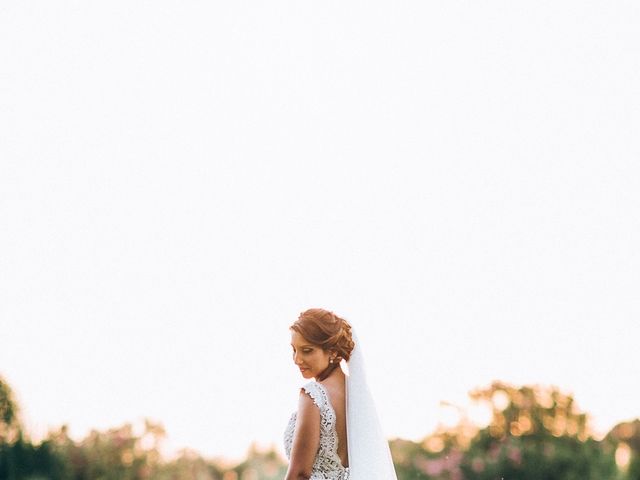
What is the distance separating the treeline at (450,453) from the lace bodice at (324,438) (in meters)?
9.73

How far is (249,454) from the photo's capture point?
14.7 m

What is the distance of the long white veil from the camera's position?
4133 mm

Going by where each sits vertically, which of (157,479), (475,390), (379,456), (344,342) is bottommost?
(379,456)

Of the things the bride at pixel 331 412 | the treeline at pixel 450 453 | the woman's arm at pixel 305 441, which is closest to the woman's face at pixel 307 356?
the bride at pixel 331 412

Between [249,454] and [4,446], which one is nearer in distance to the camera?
[4,446]

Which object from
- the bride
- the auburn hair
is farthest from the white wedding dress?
the auburn hair

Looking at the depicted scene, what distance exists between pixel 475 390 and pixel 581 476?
1813 mm

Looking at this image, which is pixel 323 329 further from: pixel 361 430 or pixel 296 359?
pixel 361 430

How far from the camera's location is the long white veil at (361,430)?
413 cm

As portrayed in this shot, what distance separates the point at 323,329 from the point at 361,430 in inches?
18.5

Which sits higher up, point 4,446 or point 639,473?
point 4,446

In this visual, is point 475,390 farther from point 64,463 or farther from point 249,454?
point 64,463

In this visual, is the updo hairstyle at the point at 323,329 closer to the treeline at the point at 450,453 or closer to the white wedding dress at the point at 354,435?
the white wedding dress at the point at 354,435

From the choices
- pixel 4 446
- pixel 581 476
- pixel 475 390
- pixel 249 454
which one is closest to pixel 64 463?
pixel 4 446
